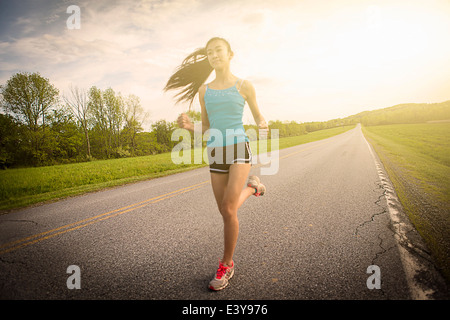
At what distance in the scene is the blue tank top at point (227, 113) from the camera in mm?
2127

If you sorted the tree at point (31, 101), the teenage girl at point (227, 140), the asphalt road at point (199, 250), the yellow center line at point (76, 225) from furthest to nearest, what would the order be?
the tree at point (31, 101) < the yellow center line at point (76, 225) < the teenage girl at point (227, 140) < the asphalt road at point (199, 250)

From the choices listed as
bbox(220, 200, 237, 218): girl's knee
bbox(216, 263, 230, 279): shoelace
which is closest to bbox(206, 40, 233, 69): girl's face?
bbox(220, 200, 237, 218): girl's knee

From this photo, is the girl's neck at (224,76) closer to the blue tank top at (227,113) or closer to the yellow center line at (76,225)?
the blue tank top at (227,113)

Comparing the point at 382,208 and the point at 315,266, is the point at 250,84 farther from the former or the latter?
the point at 382,208

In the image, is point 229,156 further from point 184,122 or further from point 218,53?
point 218,53

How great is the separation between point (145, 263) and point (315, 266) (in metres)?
2.01

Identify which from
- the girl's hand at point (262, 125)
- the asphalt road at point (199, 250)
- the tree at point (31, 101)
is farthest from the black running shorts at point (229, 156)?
the tree at point (31, 101)

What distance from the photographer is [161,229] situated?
3.34 m

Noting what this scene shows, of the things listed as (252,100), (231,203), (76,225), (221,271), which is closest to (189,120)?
(252,100)

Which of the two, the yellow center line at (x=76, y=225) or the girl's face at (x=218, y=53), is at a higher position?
the girl's face at (x=218, y=53)

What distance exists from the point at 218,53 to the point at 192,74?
3.85ft

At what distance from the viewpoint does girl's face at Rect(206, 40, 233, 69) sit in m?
2.21

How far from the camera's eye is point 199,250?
8.73 feet

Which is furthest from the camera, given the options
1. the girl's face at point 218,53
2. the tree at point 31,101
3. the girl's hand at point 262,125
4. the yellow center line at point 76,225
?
the tree at point 31,101
